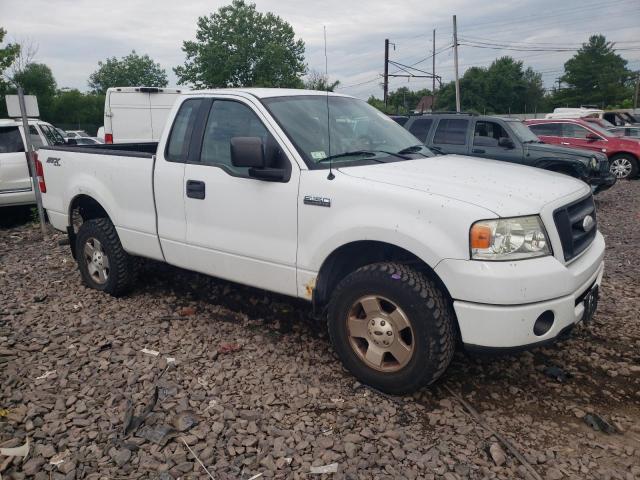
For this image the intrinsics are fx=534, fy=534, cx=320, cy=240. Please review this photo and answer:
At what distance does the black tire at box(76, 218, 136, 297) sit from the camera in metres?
4.96

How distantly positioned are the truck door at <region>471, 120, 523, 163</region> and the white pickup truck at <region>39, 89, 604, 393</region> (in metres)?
6.18

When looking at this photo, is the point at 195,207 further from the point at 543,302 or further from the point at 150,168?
the point at 543,302

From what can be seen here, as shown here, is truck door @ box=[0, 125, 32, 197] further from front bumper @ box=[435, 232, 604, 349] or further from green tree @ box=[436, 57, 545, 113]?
green tree @ box=[436, 57, 545, 113]

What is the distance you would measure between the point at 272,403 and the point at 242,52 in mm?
51980

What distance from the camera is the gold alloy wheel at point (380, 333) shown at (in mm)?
3170

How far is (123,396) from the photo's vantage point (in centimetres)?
337

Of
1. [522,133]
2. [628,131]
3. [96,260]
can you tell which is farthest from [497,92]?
[96,260]

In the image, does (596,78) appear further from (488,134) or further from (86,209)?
(86,209)

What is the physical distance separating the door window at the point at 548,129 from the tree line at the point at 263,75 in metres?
11.3

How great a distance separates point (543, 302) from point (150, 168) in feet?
10.5

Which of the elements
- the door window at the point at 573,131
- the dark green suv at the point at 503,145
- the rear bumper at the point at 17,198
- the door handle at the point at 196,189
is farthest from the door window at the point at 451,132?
the rear bumper at the point at 17,198

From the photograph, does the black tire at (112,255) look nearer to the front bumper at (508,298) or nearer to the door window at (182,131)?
the door window at (182,131)

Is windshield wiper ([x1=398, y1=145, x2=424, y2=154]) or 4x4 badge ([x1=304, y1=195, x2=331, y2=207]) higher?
windshield wiper ([x1=398, y1=145, x2=424, y2=154])

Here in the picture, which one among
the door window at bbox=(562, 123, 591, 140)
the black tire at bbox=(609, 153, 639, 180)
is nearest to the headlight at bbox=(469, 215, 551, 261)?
the door window at bbox=(562, 123, 591, 140)
